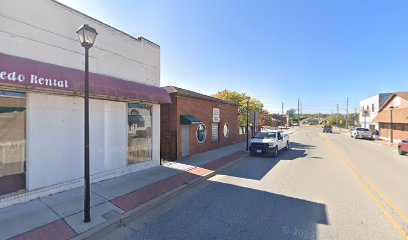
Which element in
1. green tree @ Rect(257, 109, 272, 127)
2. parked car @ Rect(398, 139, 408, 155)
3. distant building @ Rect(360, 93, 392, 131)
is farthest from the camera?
distant building @ Rect(360, 93, 392, 131)

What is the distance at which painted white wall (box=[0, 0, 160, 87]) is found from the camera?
5590mm

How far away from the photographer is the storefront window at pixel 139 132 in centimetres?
926

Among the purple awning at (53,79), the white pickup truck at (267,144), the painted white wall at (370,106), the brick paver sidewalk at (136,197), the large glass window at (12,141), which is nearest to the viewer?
the brick paver sidewalk at (136,197)

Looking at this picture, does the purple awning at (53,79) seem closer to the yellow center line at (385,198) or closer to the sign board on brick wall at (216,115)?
the sign board on brick wall at (216,115)

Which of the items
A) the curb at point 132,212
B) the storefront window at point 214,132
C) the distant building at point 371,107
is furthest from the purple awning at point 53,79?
the distant building at point 371,107

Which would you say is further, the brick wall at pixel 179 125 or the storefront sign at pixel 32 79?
the brick wall at pixel 179 125

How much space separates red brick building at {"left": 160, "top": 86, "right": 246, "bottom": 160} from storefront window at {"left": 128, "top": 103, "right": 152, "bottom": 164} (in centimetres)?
219

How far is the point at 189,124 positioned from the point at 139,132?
145 inches

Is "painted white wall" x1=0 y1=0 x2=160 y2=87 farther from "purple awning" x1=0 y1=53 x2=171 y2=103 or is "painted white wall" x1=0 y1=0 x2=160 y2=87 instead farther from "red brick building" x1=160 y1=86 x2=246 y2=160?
"red brick building" x1=160 y1=86 x2=246 y2=160

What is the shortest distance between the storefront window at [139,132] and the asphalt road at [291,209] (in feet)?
11.1

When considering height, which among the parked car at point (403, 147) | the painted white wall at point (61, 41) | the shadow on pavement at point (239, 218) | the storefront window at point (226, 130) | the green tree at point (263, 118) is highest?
the painted white wall at point (61, 41)

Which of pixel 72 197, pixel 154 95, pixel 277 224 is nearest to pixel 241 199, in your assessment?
pixel 277 224

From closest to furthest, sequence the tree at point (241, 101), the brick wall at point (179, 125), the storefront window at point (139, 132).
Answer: the storefront window at point (139, 132) → the brick wall at point (179, 125) → the tree at point (241, 101)

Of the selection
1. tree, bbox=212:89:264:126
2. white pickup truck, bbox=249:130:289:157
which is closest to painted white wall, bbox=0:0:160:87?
white pickup truck, bbox=249:130:289:157
